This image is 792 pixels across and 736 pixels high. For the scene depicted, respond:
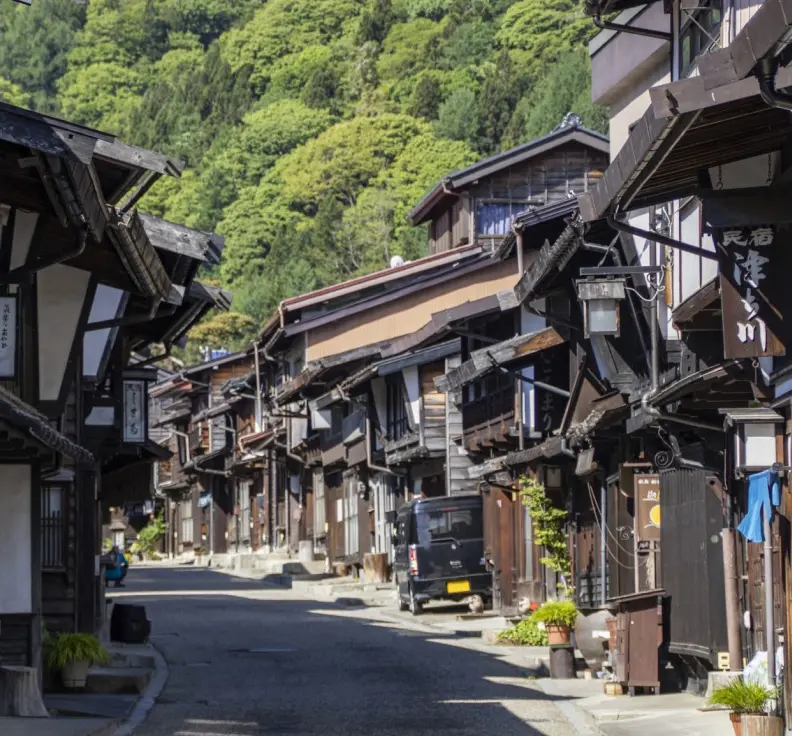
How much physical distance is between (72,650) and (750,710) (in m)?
8.96

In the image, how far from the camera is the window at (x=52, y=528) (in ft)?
77.2

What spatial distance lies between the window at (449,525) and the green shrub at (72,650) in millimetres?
14934

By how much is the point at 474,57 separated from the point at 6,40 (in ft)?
234

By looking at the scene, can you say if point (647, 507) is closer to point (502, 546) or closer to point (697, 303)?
point (697, 303)

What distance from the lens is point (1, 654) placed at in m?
17.3

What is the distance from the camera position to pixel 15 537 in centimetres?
1738

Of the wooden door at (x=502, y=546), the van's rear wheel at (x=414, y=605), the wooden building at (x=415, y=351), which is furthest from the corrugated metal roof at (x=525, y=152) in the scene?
the van's rear wheel at (x=414, y=605)

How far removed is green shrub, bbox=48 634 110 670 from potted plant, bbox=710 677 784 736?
333 inches

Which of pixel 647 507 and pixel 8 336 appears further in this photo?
pixel 647 507

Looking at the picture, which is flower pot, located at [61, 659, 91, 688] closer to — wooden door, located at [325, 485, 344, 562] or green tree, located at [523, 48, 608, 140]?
wooden door, located at [325, 485, 344, 562]

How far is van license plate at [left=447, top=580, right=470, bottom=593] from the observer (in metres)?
34.2

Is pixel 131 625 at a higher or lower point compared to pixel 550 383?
lower

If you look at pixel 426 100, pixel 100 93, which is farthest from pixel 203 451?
pixel 100 93

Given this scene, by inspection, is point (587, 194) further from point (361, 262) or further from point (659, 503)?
point (361, 262)
